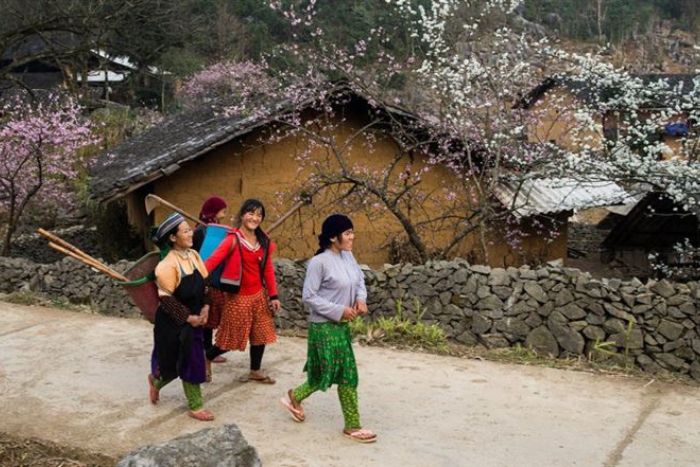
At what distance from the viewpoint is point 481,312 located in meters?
8.09

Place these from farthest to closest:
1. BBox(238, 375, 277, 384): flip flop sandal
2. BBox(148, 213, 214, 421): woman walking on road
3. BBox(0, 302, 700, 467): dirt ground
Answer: BBox(238, 375, 277, 384): flip flop sandal → BBox(148, 213, 214, 421): woman walking on road → BBox(0, 302, 700, 467): dirt ground

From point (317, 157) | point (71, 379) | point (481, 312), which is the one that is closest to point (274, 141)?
point (317, 157)

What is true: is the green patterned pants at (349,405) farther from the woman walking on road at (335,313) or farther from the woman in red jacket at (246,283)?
the woman in red jacket at (246,283)

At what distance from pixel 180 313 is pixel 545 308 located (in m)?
3.78

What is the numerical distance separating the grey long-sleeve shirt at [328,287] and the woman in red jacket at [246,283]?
1025mm

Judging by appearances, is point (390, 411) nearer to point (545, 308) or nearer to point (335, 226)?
point (335, 226)

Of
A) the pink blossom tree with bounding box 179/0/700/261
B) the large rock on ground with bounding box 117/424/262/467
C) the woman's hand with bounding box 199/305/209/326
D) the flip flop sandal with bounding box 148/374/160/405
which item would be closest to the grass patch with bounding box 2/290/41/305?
the pink blossom tree with bounding box 179/0/700/261

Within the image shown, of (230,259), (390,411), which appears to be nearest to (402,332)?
(390,411)

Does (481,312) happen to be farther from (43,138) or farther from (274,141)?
(43,138)

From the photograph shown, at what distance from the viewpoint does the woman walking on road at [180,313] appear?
568 centimetres

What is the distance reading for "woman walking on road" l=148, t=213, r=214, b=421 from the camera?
5.68m

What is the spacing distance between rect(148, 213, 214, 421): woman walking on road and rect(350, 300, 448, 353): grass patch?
273cm

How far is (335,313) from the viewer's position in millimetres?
5285

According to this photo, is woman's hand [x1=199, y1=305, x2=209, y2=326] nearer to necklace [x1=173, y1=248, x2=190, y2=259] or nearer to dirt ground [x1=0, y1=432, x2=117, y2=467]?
necklace [x1=173, y1=248, x2=190, y2=259]
